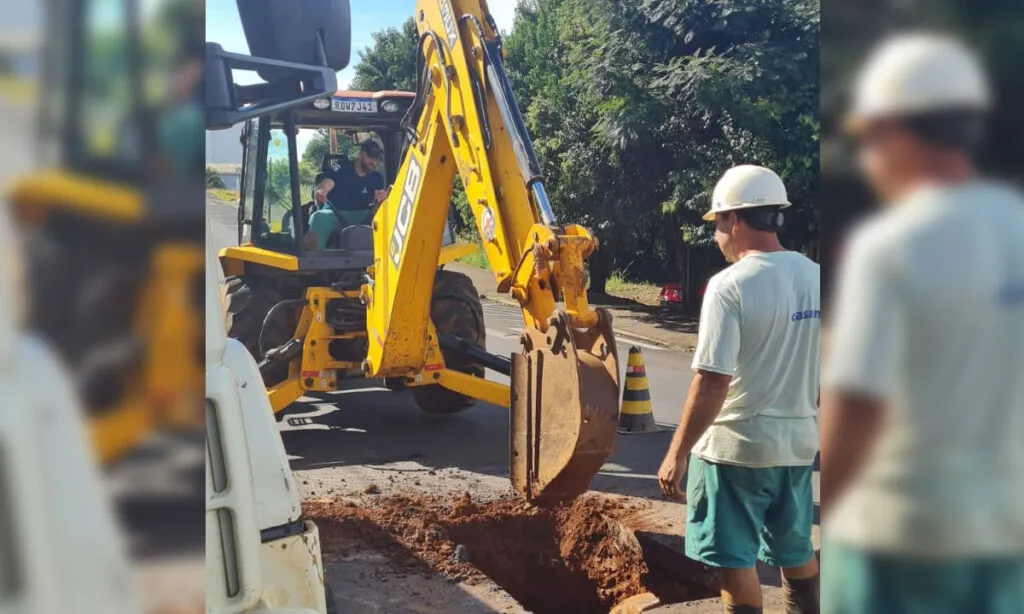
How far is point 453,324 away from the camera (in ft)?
24.0

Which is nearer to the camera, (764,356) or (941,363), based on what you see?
(941,363)

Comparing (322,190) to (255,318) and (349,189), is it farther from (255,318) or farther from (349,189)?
(255,318)

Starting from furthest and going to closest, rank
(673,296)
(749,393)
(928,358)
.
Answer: (673,296)
(749,393)
(928,358)

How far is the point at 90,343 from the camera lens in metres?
0.85

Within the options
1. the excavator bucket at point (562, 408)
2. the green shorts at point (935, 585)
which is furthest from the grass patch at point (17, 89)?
the excavator bucket at point (562, 408)

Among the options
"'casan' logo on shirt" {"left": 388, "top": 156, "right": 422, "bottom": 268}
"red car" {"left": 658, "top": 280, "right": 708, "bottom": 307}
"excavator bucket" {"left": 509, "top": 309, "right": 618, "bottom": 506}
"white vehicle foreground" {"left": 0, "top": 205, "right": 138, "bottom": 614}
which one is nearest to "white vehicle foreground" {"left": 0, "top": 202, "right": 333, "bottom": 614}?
"white vehicle foreground" {"left": 0, "top": 205, "right": 138, "bottom": 614}

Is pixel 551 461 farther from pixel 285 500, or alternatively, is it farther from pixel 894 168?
pixel 894 168

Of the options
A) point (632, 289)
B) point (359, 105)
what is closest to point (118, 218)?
point (359, 105)

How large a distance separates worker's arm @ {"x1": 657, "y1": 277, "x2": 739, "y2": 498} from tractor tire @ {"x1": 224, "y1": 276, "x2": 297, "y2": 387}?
4346mm

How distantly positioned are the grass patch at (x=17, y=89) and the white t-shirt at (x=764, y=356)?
242 cm

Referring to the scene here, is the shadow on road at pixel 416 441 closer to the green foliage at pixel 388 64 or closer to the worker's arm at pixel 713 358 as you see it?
the worker's arm at pixel 713 358

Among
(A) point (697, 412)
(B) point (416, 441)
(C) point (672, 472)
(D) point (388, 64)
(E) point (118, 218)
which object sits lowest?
(B) point (416, 441)

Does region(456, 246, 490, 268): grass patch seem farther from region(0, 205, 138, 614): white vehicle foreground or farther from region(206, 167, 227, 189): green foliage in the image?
region(0, 205, 138, 614): white vehicle foreground

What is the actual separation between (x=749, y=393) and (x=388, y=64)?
21.9 meters
